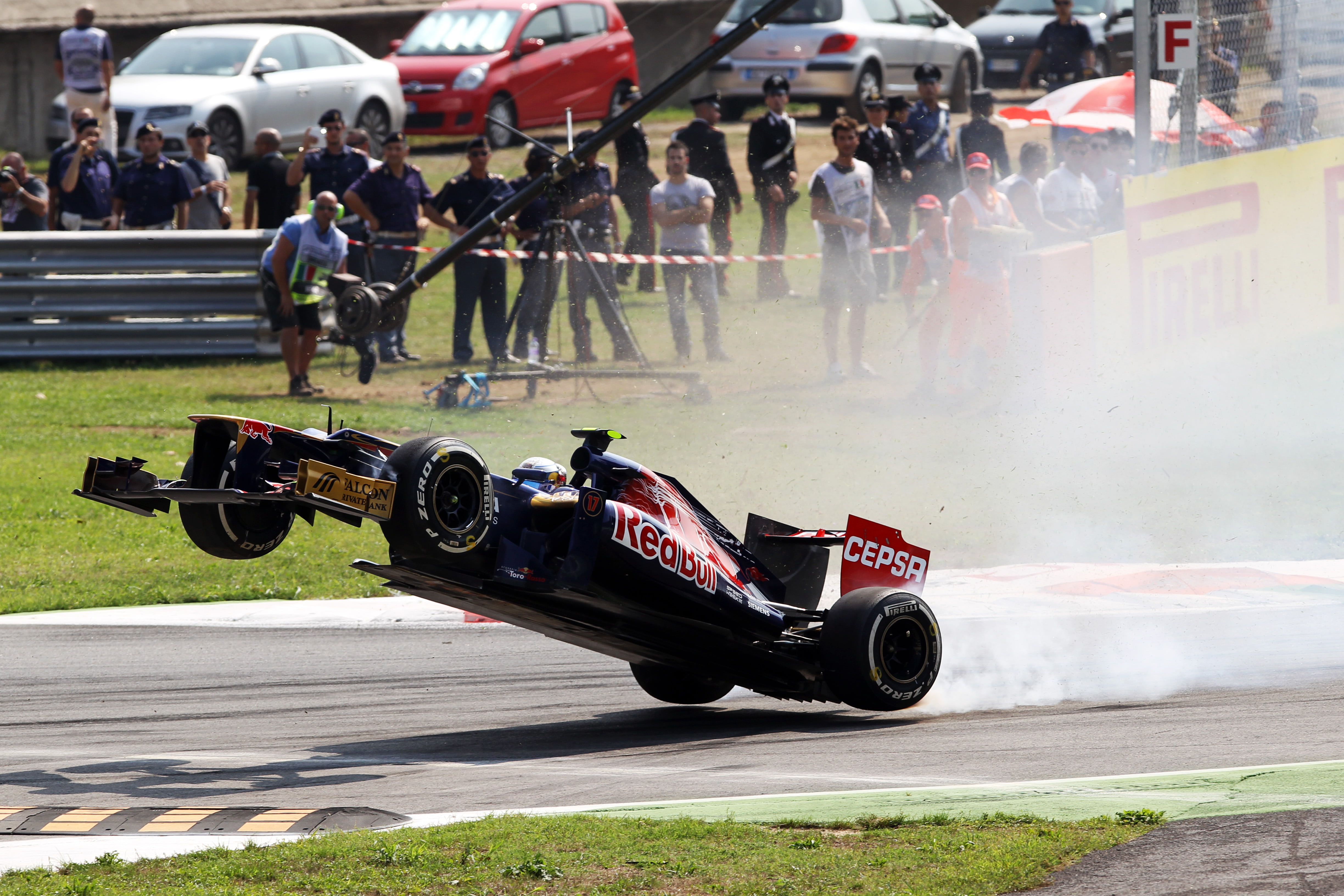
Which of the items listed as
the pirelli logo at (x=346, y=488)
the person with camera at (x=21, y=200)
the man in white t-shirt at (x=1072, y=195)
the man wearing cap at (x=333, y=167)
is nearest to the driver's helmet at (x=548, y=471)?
the pirelli logo at (x=346, y=488)

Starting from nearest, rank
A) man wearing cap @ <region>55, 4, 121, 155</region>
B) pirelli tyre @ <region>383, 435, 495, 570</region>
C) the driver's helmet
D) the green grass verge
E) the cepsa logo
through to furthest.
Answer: the green grass verge < pirelli tyre @ <region>383, 435, 495, 570</region> < the cepsa logo < the driver's helmet < man wearing cap @ <region>55, 4, 121, 155</region>

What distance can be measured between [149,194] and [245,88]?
383 centimetres

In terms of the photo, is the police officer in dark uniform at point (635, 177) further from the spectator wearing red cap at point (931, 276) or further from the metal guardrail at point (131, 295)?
the metal guardrail at point (131, 295)

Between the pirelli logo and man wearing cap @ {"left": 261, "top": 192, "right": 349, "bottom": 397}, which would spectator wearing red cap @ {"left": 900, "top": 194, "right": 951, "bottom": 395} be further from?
the pirelli logo

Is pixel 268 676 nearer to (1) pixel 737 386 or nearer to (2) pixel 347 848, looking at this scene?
(2) pixel 347 848

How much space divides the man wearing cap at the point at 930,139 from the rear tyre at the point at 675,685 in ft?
33.9

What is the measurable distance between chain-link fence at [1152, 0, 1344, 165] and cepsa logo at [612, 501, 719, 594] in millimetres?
8460

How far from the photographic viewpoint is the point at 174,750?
6703 millimetres

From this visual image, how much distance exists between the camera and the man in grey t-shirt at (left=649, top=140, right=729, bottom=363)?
49.7 feet

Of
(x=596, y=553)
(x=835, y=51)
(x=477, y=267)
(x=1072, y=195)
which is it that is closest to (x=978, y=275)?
(x=1072, y=195)

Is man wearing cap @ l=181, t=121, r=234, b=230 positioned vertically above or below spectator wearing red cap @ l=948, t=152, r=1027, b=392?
above

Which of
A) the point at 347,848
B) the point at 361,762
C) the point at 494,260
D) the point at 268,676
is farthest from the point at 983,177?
the point at 347,848

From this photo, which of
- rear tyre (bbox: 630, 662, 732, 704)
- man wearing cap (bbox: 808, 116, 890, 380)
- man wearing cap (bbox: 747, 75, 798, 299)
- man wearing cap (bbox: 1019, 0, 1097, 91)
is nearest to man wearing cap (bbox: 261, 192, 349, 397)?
man wearing cap (bbox: 808, 116, 890, 380)

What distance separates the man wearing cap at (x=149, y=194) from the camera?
653 inches
